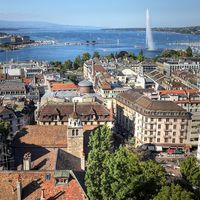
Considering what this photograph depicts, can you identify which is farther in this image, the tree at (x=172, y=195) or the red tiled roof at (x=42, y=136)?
the red tiled roof at (x=42, y=136)

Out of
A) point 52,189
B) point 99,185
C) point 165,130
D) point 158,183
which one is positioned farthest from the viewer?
point 165,130

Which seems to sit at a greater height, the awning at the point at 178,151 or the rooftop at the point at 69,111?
the rooftop at the point at 69,111

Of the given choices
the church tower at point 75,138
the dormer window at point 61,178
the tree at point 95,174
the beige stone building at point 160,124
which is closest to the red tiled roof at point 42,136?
the church tower at point 75,138

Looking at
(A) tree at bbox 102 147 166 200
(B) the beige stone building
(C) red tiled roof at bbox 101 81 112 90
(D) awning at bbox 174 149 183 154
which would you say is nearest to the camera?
(A) tree at bbox 102 147 166 200

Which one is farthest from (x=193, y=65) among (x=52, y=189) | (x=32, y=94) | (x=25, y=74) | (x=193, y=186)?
(x=52, y=189)

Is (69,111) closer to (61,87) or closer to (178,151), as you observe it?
(178,151)

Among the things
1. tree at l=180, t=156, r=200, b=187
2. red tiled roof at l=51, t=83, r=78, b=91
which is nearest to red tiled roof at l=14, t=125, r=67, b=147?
tree at l=180, t=156, r=200, b=187

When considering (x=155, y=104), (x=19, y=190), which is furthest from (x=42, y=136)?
(x=155, y=104)

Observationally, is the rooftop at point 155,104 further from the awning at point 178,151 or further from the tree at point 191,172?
the tree at point 191,172

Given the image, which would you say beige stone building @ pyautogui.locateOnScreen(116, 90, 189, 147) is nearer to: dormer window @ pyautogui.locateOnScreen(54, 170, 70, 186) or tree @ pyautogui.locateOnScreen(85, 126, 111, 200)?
dormer window @ pyautogui.locateOnScreen(54, 170, 70, 186)

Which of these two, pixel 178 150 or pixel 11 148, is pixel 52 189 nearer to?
pixel 11 148

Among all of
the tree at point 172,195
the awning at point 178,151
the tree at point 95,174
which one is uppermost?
the tree at point 95,174
